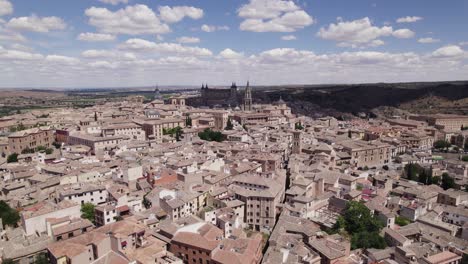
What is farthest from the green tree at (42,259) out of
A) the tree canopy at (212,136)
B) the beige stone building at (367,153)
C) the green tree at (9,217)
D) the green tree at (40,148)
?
the beige stone building at (367,153)

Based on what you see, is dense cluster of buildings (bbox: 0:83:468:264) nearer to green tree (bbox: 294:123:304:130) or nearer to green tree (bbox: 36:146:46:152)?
green tree (bbox: 36:146:46:152)

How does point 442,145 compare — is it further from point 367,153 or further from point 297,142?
point 297,142

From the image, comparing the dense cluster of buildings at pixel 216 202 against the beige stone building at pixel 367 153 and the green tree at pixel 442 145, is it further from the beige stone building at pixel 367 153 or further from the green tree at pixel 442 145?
the green tree at pixel 442 145

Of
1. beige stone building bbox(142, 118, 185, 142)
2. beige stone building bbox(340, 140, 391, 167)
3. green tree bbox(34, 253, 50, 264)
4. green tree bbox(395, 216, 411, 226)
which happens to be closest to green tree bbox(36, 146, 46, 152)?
beige stone building bbox(142, 118, 185, 142)

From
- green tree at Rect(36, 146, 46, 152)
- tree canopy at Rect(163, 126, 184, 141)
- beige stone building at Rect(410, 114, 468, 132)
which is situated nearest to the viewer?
green tree at Rect(36, 146, 46, 152)

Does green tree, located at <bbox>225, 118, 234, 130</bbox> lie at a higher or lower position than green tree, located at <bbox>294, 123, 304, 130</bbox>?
higher

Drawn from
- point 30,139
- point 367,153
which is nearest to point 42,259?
point 30,139

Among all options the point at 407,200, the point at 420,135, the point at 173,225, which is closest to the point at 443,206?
the point at 407,200
